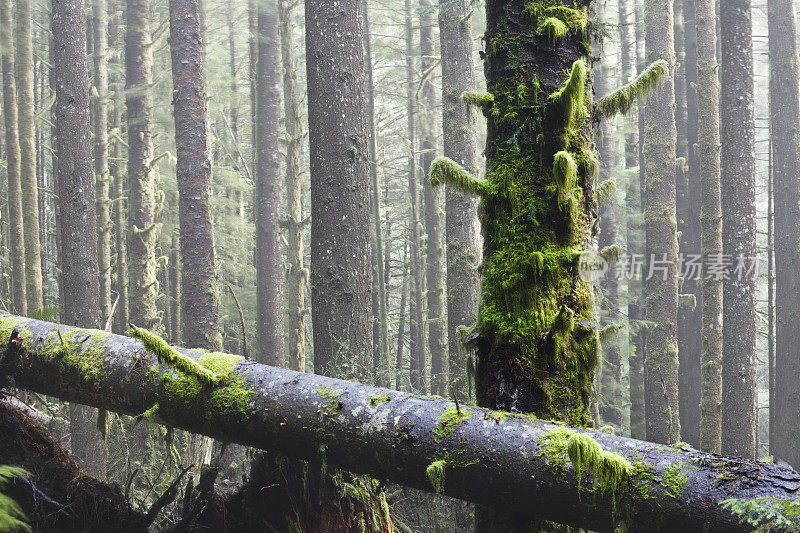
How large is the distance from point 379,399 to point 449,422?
51cm

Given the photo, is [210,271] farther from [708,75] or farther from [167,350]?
[708,75]

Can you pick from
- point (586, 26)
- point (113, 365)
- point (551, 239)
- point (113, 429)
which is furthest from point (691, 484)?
point (113, 429)

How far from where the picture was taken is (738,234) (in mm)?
10422

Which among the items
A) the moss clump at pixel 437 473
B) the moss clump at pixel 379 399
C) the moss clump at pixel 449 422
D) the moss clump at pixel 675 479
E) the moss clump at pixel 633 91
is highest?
the moss clump at pixel 633 91

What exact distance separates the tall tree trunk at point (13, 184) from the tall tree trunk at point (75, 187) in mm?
3475

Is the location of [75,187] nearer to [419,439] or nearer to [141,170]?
[141,170]

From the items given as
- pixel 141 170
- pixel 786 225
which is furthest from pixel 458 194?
pixel 786 225

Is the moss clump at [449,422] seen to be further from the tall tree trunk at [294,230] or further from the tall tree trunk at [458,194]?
the tall tree trunk at [294,230]

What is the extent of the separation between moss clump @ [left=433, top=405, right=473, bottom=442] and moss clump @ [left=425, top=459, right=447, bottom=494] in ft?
0.42

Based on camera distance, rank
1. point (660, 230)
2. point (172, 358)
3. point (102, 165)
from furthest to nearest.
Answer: point (102, 165), point (660, 230), point (172, 358)

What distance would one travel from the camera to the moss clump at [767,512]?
7.54 feet

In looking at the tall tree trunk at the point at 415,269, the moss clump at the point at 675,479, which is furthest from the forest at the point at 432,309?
the tall tree trunk at the point at 415,269

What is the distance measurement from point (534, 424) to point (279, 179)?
12.5 meters

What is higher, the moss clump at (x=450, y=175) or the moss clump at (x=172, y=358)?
the moss clump at (x=450, y=175)
